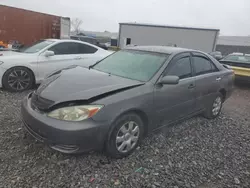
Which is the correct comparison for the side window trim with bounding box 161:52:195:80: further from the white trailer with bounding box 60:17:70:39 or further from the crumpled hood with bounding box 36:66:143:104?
the white trailer with bounding box 60:17:70:39

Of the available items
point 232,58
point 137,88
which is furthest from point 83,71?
point 232,58

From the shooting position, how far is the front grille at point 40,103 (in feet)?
7.75

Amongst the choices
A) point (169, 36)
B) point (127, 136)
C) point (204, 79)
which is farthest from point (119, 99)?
point (169, 36)

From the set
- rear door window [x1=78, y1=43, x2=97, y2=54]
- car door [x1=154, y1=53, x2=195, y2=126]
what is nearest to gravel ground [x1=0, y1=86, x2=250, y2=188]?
car door [x1=154, y1=53, x2=195, y2=126]

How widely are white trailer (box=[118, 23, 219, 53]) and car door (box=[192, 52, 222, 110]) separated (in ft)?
57.7

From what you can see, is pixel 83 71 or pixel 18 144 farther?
pixel 83 71

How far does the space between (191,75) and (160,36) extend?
62.2ft

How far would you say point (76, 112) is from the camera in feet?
7.42

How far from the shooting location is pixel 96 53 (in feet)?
20.8

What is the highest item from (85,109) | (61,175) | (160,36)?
(160,36)

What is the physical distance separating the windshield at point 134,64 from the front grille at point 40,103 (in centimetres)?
115

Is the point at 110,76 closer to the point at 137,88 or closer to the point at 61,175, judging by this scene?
the point at 137,88

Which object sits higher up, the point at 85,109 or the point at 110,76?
the point at 110,76

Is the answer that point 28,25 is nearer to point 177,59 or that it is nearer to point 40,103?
point 40,103
